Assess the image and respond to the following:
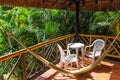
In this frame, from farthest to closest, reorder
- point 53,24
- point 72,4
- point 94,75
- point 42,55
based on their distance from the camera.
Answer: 1. point 53,24
2. point 72,4
3. point 42,55
4. point 94,75

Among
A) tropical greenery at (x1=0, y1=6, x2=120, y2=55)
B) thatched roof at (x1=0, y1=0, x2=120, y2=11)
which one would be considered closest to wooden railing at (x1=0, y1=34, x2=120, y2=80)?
tropical greenery at (x1=0, y1=6, x2=120, y2=55)

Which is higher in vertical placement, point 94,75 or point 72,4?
point 72,4

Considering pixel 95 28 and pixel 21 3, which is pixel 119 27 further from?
pixel 21 3

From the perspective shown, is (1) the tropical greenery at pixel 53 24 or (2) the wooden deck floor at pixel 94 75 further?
(1) the tropical greenery at pixel 53 24

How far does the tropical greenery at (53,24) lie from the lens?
5805mm

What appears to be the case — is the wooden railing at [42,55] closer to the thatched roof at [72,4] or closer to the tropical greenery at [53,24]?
the tropical greenery at [53,24]

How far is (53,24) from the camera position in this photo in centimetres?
637

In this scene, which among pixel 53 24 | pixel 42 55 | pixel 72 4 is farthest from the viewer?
pixel 53 24

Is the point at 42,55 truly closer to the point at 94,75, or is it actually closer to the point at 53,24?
the point at 94,75

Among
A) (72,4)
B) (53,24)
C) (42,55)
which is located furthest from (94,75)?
(53,24)

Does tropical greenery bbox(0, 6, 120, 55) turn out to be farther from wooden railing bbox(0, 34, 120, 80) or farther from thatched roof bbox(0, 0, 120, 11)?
thatched roof bbox(0, 0, 120, 11)

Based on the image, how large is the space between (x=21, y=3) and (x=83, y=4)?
7.40 ft

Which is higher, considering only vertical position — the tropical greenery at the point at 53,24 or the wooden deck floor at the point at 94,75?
the tropical greenery at the point at 53,24

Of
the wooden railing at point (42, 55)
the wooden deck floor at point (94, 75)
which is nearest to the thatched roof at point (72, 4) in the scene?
the wooden railing at point (42, 55)
